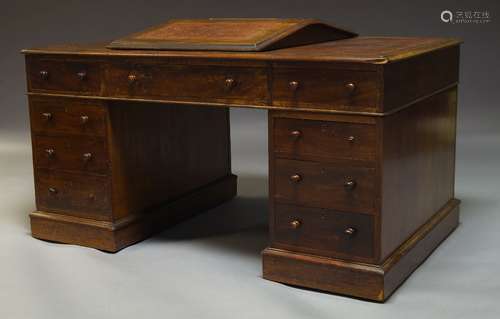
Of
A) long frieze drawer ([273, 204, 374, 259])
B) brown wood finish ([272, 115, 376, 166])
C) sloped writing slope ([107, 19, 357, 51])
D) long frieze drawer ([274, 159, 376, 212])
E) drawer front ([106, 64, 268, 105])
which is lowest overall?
long frieze drawer ([273, 204, 374, 259])

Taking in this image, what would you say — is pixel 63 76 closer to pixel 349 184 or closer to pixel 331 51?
pixel 331 51

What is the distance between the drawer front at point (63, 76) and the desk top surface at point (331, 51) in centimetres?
5

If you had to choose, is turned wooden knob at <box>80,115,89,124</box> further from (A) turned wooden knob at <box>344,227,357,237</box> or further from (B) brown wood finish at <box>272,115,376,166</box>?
(A) turned wooden knob at <box>344,227,357,237</box>

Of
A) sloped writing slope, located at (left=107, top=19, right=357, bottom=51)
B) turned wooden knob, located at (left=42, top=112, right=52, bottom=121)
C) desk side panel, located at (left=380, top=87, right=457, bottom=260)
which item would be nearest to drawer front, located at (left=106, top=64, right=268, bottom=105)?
sloped writing slope, located at (left=107, top=19, right=357, bottom=51)

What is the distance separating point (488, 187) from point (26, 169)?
2.80 m

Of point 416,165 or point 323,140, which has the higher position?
point 323,140

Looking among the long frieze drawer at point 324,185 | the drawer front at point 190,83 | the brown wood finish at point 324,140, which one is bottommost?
the long frieze drawer at point 324,185

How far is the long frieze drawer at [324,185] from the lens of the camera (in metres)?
3.11

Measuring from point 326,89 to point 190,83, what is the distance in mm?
601

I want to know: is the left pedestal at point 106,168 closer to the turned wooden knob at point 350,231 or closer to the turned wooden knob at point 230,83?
the turned wooden knob at point 230,83

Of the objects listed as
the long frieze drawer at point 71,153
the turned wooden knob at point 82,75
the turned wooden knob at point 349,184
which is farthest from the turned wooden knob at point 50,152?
the turned wooden knob at point 349,184

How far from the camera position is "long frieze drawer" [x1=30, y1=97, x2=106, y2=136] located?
12.1 ft

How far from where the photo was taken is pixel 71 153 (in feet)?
12.5

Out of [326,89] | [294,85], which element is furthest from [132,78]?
[326,89]
